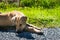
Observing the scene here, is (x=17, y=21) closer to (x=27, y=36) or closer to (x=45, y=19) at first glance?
(x=27, y=36)

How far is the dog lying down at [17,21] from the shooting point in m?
5.21

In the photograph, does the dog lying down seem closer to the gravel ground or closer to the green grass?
the gravel ground

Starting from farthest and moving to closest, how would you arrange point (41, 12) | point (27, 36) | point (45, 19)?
point (41, 12), point (45, 19), point (27, 36)

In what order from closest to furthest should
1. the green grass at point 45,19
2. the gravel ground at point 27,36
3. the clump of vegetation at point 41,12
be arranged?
the gravel ground at point 27,36 < the green grass at point 45,19 < the clump of vegetation at point 41,12

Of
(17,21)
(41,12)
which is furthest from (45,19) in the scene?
(17,21)

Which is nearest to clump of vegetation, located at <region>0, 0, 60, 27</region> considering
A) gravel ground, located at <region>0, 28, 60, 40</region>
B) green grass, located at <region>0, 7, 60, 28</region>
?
green grass, located at <region>0, 7, 60, 28</region>

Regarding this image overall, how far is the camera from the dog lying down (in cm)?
521

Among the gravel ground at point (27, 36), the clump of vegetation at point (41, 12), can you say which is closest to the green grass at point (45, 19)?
the clump of vegetation at point (41, 12)

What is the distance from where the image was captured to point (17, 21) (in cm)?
525

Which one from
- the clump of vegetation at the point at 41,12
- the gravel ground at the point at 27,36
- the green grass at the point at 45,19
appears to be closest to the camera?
the gravel ground at the point at 27,36

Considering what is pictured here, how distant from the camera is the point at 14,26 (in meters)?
5.57

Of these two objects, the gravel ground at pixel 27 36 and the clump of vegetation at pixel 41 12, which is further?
the clump of vegetation at pixel 41 12

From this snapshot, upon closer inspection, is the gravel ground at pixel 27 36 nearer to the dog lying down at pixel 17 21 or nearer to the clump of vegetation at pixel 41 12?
the dog lying down at pixel 17 21

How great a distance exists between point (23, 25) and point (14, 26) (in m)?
0.36
